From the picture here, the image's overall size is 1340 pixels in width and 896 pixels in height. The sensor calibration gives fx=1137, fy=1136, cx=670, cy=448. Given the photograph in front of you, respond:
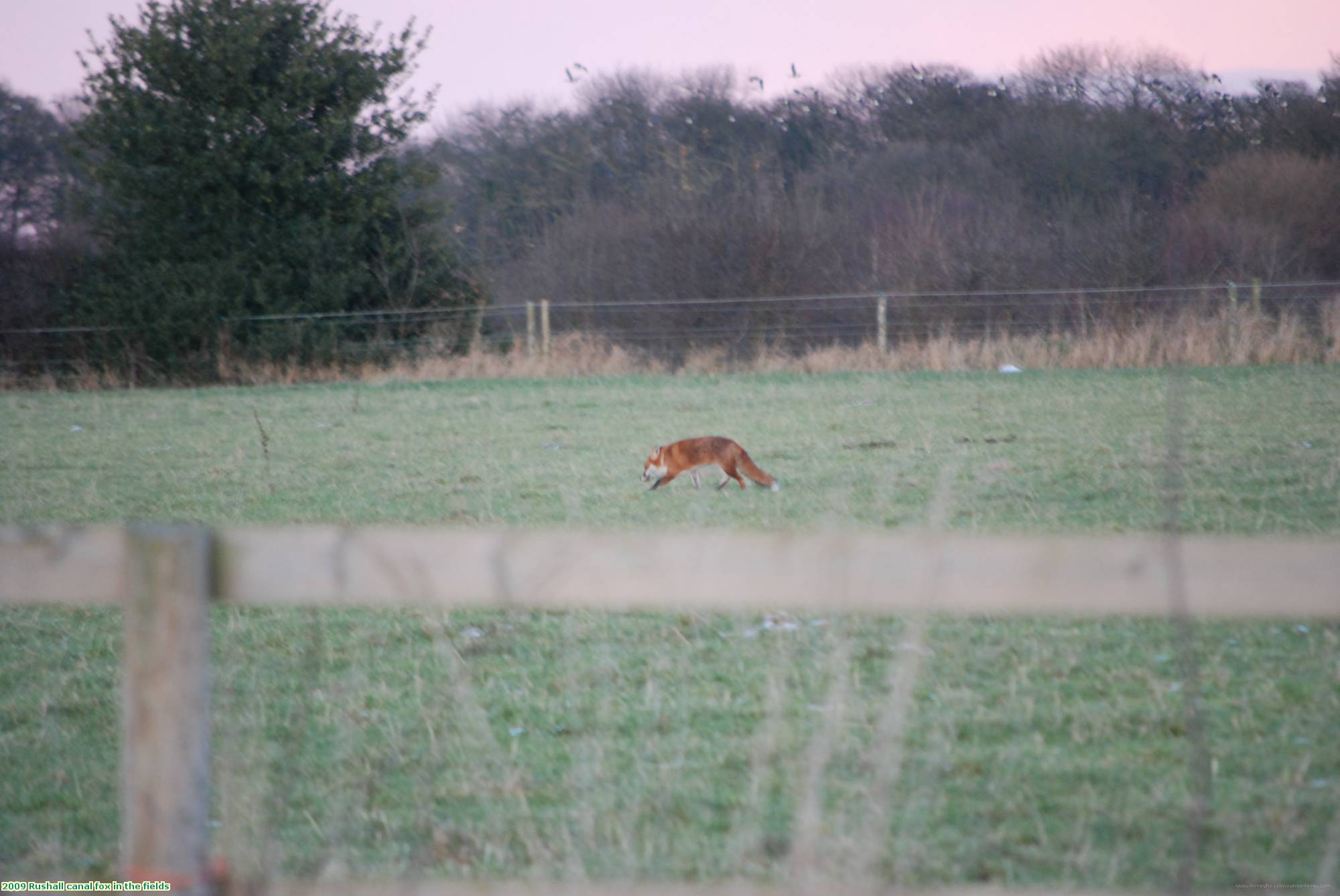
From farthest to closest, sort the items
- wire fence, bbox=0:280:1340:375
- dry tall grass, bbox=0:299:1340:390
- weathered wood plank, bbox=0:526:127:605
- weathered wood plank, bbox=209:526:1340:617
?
1. wire fence, bbox=0:280:1340:375
2. dry tall grass, bbox=0:299:1340:390
3. weathered wood plank, bbox=0:526:127:605
4. weathered wood plank, bbox=209:526:1340:617

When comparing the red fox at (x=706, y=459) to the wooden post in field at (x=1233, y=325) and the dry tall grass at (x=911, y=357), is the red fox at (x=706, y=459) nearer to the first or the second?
the dry tall grass at (x=911, y=357)

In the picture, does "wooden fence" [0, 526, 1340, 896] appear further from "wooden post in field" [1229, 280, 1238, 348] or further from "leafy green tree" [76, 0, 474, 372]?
"leafy green tree" [76, 0, 474, 372]

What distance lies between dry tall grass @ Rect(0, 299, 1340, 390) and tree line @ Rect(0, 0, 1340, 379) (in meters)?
0.95

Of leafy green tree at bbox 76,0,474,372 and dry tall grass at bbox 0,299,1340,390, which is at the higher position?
leafy green tree at bbox 76,0,474,372

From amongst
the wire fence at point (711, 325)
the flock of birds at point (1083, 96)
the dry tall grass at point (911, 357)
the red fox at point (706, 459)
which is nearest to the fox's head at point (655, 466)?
the red fox at point (706, 459)

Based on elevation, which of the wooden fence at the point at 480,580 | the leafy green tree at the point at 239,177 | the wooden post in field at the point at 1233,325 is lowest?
the wooden fence at the point at 480,580

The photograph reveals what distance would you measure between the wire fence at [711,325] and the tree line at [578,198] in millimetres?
116

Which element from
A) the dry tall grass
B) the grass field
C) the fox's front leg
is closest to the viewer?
the grass field

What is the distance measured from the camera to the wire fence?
19766 millimetres

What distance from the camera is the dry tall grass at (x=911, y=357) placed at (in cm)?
1586

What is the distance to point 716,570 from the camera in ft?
5.37

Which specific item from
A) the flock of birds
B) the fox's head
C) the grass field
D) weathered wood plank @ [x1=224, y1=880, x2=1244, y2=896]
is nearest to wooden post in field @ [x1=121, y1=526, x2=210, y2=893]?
weathered wood plank @ [x1=224, y1=880, x2=1244, y2=896]

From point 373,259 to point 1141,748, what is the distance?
Result: 1999cm

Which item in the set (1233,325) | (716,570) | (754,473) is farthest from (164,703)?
(1233,325)
